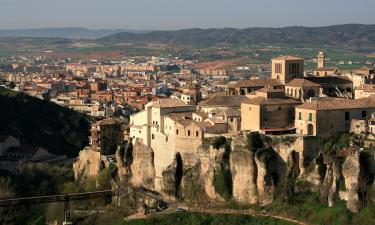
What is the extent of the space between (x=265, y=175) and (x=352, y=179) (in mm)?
4234

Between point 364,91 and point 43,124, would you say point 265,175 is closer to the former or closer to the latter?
point 364,91

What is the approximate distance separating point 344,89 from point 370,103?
6.30 metres

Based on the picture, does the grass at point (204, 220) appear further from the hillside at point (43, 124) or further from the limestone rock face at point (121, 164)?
the hillside at point (43, 124)

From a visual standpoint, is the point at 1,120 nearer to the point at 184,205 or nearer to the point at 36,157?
the point at 36,157

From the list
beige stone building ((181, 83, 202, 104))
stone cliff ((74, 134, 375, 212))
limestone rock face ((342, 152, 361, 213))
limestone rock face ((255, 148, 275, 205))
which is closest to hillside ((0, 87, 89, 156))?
beige stone building ((181, 83, 202, 104))

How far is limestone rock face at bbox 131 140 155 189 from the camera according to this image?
39438mm

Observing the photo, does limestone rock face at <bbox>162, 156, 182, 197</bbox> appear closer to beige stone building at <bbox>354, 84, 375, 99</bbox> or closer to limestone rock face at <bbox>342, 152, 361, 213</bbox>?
limestone rock face at <bbox>342, 152, 361, 213</bbox>

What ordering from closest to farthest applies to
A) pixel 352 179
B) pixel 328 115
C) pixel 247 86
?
pixel 352 179, pixel 328 115, pixel 247 86

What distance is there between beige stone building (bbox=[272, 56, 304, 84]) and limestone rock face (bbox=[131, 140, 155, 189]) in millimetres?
7722

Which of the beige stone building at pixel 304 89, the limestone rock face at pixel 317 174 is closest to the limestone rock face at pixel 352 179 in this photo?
the limestone rock face at pixel 317 174

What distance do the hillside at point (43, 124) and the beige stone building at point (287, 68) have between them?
832 inches

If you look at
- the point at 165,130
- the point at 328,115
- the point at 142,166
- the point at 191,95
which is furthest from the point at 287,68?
the point at 142,166

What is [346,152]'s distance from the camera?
32.2 metres

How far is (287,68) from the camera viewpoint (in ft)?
136
